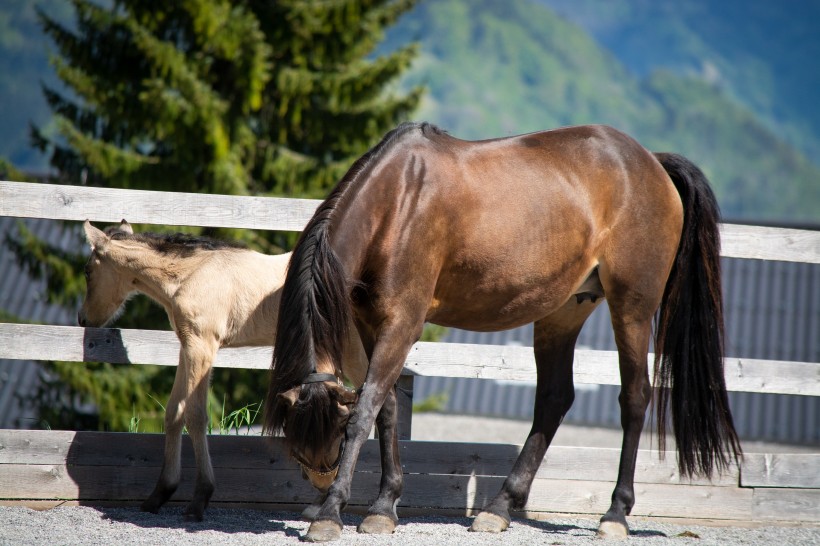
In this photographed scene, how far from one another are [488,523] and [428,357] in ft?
3.42

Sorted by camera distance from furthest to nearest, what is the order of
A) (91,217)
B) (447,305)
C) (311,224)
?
(91,217)
(447,305)
(311,224)

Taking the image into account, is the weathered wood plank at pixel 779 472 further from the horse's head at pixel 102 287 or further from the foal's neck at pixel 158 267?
the horse's head at pixel 102 287

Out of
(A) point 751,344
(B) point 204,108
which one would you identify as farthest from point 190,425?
(A) point 751,344

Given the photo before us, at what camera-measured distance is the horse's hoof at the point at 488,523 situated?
13.5ft

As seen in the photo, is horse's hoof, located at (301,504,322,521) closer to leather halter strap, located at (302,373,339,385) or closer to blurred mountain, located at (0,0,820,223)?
leather halter strap, located at (302,373,339,385)

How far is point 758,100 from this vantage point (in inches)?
7815

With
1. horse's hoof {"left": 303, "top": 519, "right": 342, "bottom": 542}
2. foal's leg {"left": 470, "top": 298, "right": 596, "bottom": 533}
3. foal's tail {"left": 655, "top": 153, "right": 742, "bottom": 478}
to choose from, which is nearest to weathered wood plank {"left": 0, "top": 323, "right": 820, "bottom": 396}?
foal's leg {"left": 470, "top": 298, "right": 596, "bottom": 533}

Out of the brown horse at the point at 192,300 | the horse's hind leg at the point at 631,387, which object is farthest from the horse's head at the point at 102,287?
the horse's hind leg at the point at 631,387

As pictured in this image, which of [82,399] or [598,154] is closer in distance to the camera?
[598,154]

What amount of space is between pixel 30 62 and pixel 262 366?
159884 millimetres

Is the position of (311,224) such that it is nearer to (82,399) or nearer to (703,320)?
(703,320)

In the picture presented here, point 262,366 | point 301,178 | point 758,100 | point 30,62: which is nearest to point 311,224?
point 262,366

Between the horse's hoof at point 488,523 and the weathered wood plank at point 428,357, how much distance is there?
0.87 m

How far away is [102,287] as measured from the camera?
463cm
